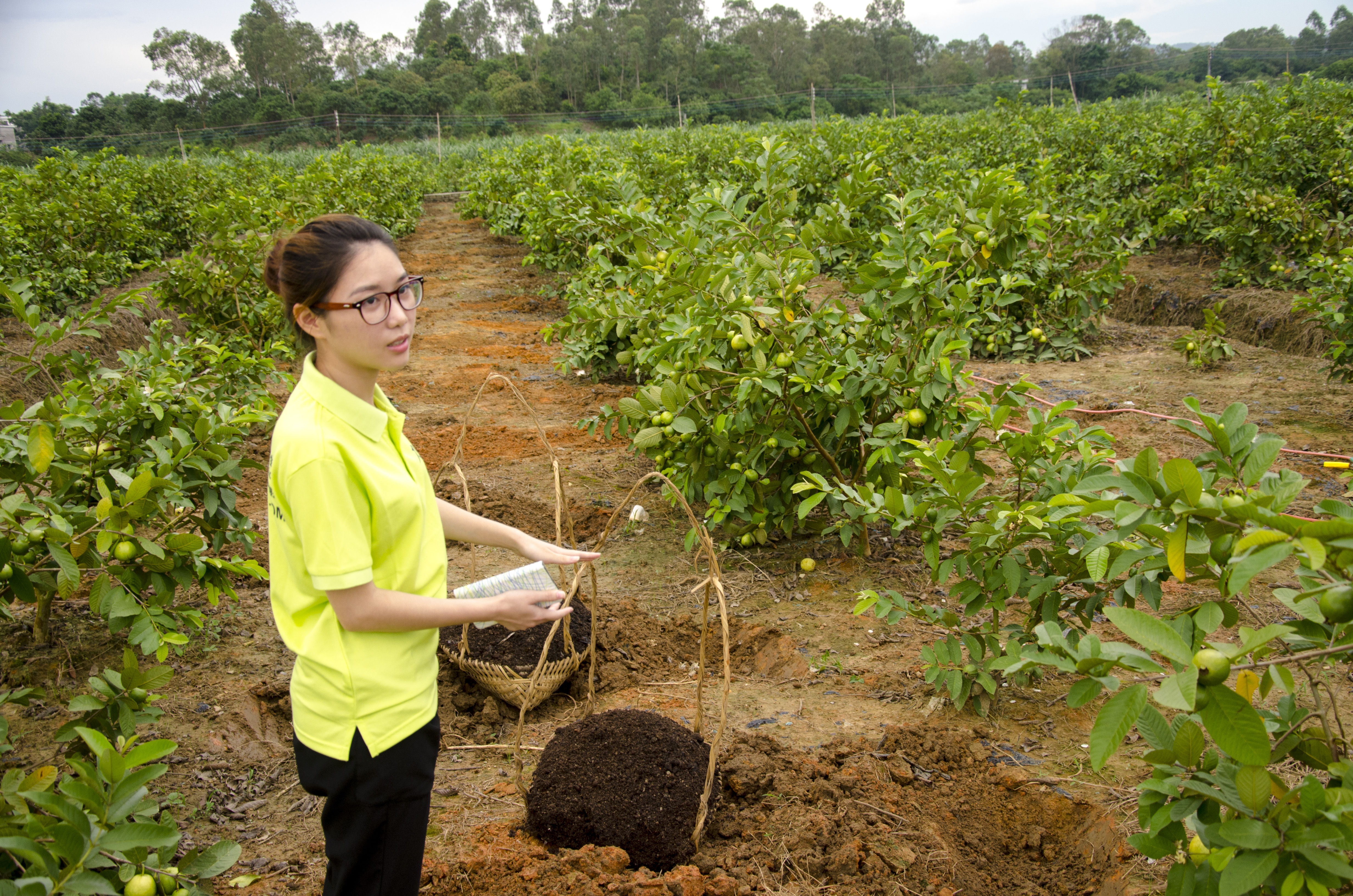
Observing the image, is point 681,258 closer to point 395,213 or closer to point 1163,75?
point 395,213

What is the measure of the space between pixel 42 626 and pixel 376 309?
219 centimetres

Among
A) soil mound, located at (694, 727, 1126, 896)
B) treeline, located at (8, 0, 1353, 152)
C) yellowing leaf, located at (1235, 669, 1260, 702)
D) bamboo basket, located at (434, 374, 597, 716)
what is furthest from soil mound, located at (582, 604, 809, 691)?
treeline, located at (8, 0, 1353, 152)

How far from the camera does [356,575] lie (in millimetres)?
1288

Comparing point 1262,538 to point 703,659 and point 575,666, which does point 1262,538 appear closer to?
point 703,659

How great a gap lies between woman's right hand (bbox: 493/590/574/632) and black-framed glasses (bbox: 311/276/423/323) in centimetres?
53

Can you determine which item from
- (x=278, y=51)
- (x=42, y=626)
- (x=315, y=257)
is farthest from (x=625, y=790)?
(x=278, y=51)

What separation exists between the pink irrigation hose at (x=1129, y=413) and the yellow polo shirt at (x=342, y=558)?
9.45 feet

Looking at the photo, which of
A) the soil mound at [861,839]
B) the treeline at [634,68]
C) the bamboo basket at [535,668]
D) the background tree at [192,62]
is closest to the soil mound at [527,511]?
the bamboo basket at [535,668]

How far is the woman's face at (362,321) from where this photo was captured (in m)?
1.36

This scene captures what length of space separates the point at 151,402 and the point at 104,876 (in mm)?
1454

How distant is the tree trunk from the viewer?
260 cm

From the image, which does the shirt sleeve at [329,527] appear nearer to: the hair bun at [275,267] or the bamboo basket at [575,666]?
the hair bun at [275,267]

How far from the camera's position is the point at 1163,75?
40.1m

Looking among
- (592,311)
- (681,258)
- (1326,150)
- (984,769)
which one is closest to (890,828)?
(984,769)
